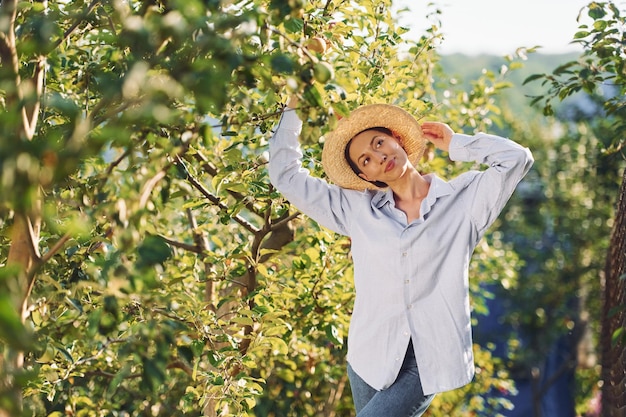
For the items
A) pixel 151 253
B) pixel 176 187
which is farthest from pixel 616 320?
pixel 151 253

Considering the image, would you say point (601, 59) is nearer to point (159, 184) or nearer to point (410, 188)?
point (410, 188)

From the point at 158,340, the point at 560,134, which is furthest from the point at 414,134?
the point at 560,134

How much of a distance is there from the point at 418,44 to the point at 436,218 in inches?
55.1

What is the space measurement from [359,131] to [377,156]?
0.11 meters

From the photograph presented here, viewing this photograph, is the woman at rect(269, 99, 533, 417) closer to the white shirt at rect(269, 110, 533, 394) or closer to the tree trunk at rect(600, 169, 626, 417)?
the white shirt at rect(269, 110, 533, 394)

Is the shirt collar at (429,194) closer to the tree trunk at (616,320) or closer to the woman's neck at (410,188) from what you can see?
the woman's neck at (410,188)

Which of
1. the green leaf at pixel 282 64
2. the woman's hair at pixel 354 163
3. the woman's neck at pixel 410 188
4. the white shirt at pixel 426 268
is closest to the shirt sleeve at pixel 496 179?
the white shirt at pixel 426 268

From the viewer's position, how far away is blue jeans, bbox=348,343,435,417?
227 cm

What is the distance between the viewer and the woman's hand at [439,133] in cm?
253

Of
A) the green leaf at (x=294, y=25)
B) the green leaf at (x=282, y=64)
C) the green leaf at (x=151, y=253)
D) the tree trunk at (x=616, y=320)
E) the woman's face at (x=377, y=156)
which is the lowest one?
the tree trunk at (x=616, y=320)

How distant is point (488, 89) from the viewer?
14.1 ft

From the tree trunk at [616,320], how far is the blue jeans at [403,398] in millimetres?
750

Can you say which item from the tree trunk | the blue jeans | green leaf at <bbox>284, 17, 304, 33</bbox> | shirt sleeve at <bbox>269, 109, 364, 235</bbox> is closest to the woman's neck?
shirt sleeve at <bbox>269, 109, 364, 235</bbox>

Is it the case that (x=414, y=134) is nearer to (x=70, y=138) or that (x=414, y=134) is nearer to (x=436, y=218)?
(x=436, y=218)
